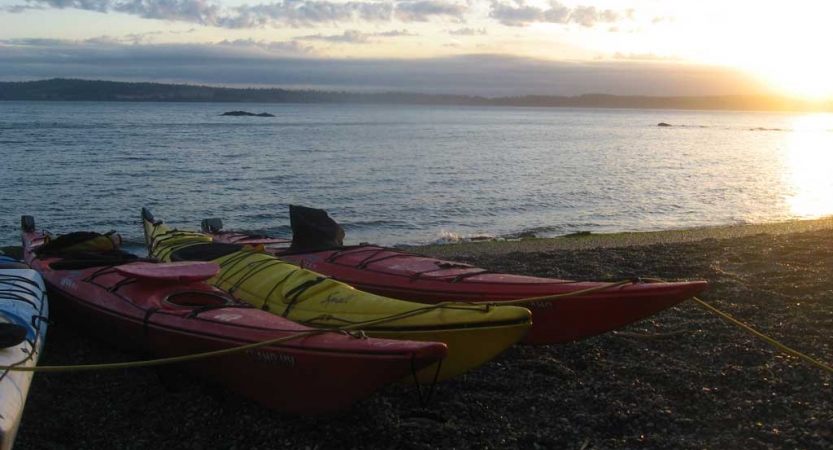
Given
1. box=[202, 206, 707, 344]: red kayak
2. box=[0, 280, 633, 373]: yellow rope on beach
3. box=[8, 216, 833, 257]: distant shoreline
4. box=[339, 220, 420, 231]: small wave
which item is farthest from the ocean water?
box=[0, 280, 633, 373]: yellow rope on beach

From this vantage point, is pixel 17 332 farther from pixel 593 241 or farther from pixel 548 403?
pixel 593 241

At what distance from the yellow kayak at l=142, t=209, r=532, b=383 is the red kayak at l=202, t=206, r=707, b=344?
32.1 inches

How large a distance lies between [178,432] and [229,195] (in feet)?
57.2

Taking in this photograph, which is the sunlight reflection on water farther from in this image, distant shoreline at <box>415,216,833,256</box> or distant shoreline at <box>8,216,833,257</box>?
distant shoreline at <box>8,216,833,257</box>

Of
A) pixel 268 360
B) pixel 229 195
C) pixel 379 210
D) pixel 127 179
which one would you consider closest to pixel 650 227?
pixel 379 210

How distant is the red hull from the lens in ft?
16.6

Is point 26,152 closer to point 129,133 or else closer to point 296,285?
point 129,133

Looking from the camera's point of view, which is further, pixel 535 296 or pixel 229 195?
pixel 229 195

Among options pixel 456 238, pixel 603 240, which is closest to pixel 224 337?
pixel 603 240

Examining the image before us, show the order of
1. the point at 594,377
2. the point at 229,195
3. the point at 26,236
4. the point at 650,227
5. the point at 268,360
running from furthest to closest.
→ 1. the point at 229,195
2. the point at 650,227
3. the point at 26,236
4. the point at 594,377
5. the point at 268,360

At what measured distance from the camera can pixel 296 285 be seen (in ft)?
18.4

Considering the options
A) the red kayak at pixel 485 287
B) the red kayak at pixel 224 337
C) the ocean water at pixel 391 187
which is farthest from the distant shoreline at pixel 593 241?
the red kayak at pixel 224 337

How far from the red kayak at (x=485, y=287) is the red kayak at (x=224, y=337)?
163 cm

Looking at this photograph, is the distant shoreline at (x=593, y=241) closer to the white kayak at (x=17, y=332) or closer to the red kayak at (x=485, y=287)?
the red kayak at (x=485, y=287)
